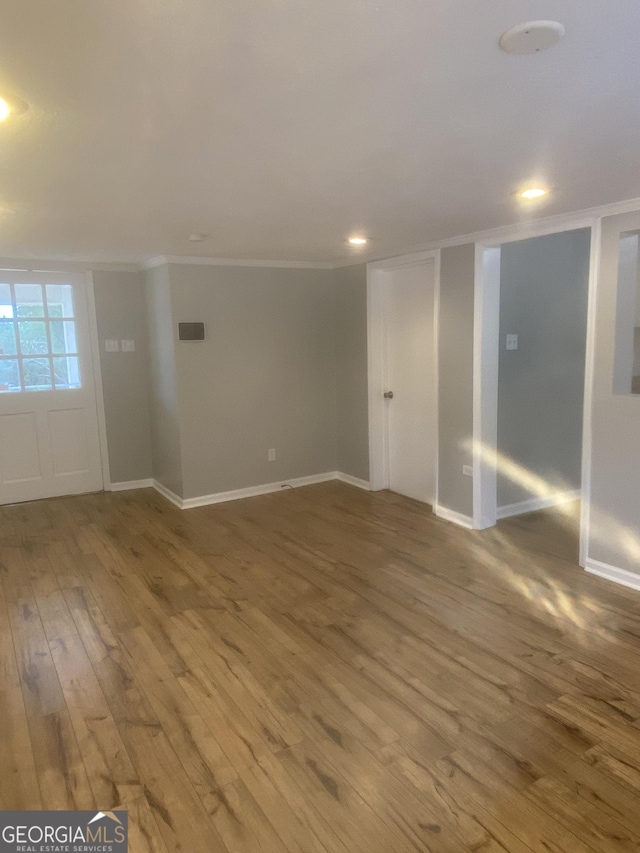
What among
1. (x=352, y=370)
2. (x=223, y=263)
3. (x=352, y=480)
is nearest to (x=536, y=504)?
(x=352, y=480)

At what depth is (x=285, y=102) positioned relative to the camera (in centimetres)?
168

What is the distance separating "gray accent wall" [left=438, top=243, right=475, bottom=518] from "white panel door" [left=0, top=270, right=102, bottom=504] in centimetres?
321

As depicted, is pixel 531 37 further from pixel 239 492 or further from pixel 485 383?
pixel 239 492

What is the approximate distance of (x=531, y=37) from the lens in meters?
1.36

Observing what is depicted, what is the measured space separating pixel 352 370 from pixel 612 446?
260 centimetres

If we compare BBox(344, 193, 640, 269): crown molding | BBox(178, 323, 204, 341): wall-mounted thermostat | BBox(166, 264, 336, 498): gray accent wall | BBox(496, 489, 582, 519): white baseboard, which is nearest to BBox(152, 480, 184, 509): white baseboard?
BBox(166, 264, 336, 498): gray accent wall

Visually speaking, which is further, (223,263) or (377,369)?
(377,369)

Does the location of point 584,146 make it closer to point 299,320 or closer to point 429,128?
point 429,128

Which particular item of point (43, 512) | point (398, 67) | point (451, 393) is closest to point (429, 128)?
point (398, 67)

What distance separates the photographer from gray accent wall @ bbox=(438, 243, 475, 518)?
13.4ft

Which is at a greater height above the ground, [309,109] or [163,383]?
[309,109]

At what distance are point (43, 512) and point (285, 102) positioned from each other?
430 cm

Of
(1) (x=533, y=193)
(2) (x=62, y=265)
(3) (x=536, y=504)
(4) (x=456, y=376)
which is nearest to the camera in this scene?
(1) (x=533, y=193)

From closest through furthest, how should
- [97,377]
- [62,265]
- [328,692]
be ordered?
[328,692], [62,265], [97,377]
